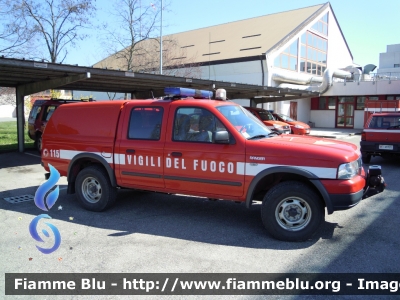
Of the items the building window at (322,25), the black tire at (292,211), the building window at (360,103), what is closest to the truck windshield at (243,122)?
the black tire at (292,211)

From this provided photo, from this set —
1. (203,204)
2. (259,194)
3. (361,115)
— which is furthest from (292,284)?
(361,115)

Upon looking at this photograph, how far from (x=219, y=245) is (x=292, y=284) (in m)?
1.26

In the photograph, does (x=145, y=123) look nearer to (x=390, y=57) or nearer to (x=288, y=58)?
(x=288, y=58)

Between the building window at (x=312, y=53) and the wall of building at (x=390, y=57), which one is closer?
the building window at (x=312, y=53)

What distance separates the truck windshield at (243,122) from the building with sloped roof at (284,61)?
20447 mm

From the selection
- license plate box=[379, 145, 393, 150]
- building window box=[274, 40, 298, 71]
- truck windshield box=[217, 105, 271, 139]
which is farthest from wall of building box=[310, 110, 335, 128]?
truck windshield box=[217, 105, 271, 139]

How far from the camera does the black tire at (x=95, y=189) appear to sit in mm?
6172

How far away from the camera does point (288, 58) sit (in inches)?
1150

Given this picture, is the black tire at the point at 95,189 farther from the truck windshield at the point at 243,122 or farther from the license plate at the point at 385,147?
the license plate at the point at 385,147

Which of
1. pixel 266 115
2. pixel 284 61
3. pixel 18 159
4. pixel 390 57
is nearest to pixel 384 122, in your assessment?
pixel 266 115

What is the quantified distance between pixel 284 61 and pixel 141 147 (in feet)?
83.4

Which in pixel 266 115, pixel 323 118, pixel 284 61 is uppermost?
pixel 284 61

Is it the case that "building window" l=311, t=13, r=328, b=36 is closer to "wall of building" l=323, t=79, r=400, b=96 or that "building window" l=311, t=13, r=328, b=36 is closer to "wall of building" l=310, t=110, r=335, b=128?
"wall of building" l=323, t=79, r=400, b=96

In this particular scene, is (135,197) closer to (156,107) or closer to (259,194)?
(156,107)
